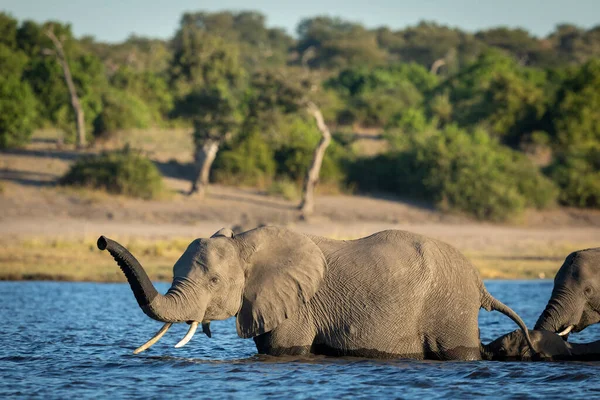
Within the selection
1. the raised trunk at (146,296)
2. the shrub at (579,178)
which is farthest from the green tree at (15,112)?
the raised trunk at (146,296)

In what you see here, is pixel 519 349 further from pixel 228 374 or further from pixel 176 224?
pixel 176 224

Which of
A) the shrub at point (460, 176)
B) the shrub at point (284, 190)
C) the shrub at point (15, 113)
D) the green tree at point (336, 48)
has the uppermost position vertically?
the green tree at point (336, 48)

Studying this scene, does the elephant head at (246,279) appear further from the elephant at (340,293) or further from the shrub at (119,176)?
the shrub at (119,176)

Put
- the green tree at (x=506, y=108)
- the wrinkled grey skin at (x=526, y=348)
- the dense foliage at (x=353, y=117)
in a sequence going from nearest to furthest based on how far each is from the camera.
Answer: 1. the wrinkled grey skin at (x=526, y=348)
2. the dense foliage at (x=353, y=117)
3. the green tree at (x=506, y=108)

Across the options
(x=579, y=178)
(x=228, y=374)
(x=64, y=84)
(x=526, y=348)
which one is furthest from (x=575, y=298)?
Result: (x=64, y=84)

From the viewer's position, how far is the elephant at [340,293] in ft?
31.7

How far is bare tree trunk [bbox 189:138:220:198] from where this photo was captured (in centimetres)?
3209

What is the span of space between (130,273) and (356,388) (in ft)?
7.99

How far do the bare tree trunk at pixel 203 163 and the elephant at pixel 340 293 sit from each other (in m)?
22.0

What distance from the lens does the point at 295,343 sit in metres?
9.93

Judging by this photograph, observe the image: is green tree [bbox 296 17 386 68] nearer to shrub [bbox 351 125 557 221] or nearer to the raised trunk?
shrub [bbox 351 125 557 221]

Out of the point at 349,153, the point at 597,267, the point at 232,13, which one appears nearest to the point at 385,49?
the point at 232,13

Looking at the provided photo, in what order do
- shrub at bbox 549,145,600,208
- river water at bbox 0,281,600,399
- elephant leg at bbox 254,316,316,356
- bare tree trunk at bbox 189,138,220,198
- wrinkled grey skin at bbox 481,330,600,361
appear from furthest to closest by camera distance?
shrub at bbox 549,145,600,208 → bare tree trunk at bbox 189,138,220,198 → wrinkled grey skin at bbox 481,330,600,361 → elephant leg at bbox 254,316,316,356 → river water at bbox 0,281,600,399

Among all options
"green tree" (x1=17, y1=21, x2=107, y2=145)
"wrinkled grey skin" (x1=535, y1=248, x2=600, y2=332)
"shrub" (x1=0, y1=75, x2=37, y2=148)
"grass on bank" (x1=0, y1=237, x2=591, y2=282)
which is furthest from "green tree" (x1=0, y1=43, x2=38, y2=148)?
"wrinkled grey skin" (x1=535, y1=248, x2=600, y2=332)
